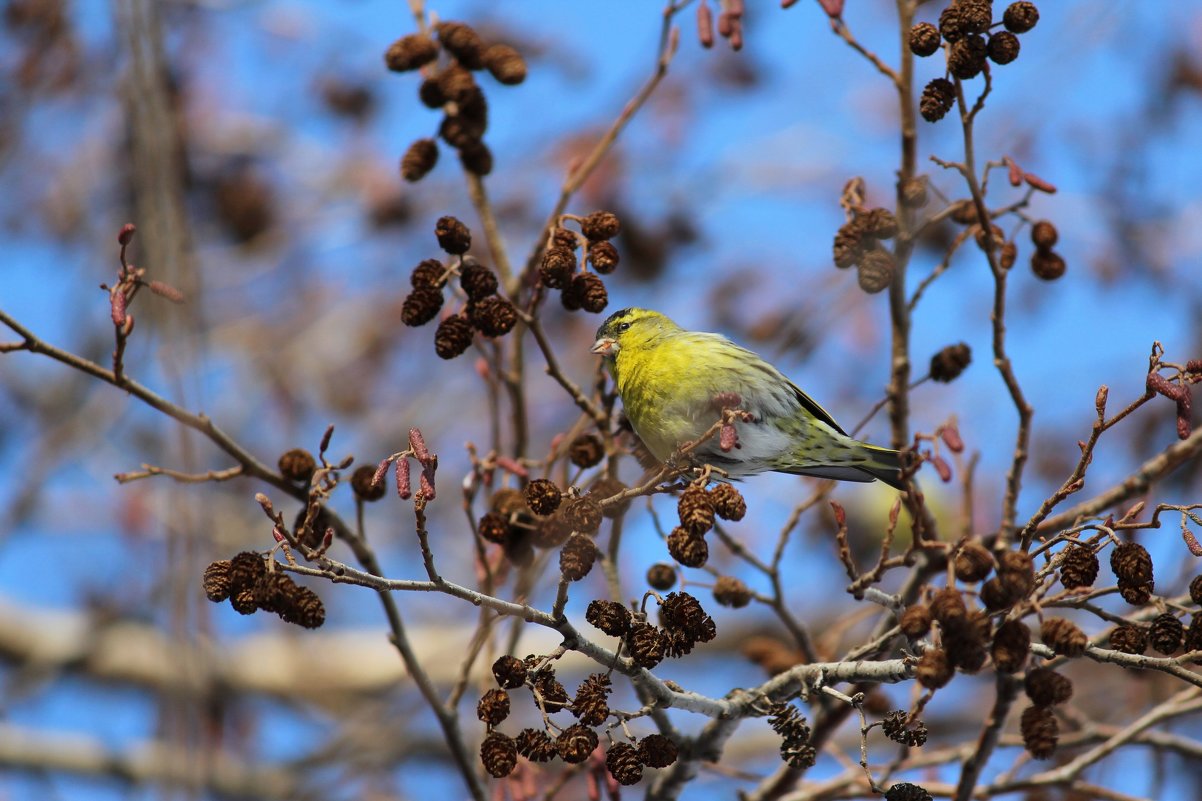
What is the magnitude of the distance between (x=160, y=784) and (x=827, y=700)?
1374 mm

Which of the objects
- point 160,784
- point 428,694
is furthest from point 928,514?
point 160,784

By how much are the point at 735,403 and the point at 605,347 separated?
0.32m

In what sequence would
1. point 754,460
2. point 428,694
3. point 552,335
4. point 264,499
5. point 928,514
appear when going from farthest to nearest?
1. point 552,335
2. point 754,460
3. point 928,514
4. point 428,694
5. point 264,499

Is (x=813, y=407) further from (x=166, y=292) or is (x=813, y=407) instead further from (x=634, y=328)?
(x=166, y=292)

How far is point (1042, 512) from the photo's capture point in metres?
1.71

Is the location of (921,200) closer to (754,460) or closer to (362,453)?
(754,460)

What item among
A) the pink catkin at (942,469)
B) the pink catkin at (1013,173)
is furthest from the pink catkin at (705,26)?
the pink catkin at (942,469)

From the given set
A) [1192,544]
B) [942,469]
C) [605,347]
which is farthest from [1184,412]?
[605,347]

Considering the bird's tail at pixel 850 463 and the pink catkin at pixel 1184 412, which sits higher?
the bird's tail at pixel 850 463

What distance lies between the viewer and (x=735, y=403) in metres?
2.73

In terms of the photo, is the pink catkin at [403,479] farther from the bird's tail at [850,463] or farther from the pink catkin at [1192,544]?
the bird's tail at [850,463]

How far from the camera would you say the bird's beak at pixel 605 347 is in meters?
2.63

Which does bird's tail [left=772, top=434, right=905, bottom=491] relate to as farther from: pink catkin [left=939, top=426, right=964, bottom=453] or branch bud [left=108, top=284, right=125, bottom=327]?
branch bud [left=108, top=284, right=125, bottom=327]

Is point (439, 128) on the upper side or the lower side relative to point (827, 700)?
upper
